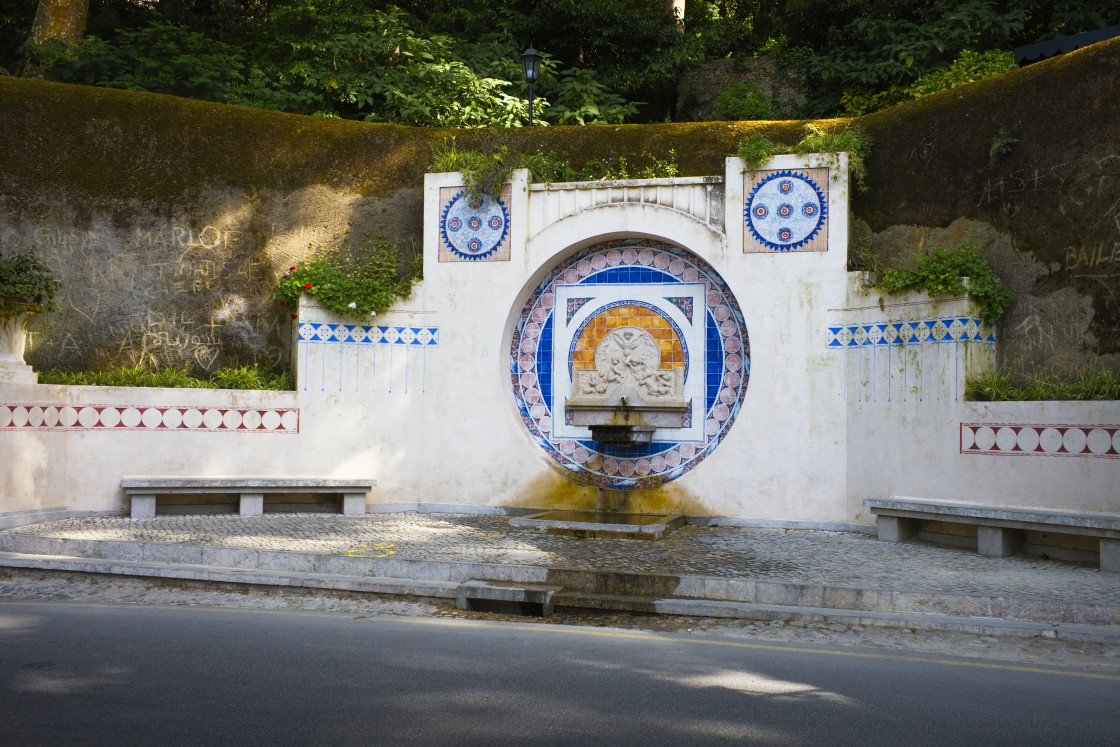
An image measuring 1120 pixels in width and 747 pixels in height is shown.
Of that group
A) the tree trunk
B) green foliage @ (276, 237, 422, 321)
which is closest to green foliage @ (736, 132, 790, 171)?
green foliage @ (276, 237, 422, 321)

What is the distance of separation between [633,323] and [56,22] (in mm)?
10987

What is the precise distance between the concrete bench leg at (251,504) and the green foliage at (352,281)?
7.49 ft

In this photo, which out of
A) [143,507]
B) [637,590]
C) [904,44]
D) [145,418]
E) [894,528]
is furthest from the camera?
[904,44]

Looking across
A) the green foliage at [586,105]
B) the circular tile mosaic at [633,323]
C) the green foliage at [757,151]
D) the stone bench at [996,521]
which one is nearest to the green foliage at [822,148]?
the green foliage at [757,151]

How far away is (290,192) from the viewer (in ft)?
40.9

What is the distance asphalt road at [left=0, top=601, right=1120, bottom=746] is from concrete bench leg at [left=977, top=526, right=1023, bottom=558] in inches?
137

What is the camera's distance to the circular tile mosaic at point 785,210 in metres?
11.1

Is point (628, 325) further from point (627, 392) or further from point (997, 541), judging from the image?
point (997, 541)

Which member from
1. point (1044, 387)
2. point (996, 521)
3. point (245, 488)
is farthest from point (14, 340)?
point (1044, 387)

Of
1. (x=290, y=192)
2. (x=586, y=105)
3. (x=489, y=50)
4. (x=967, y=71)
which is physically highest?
(x=489, y=50)

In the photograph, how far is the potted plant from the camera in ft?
33.6

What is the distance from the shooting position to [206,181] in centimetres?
1215

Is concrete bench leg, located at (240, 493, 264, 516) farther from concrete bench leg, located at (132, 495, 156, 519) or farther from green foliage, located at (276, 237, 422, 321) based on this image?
green foliage, located at (276, 237, 422, 321)

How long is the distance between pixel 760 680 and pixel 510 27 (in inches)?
611
